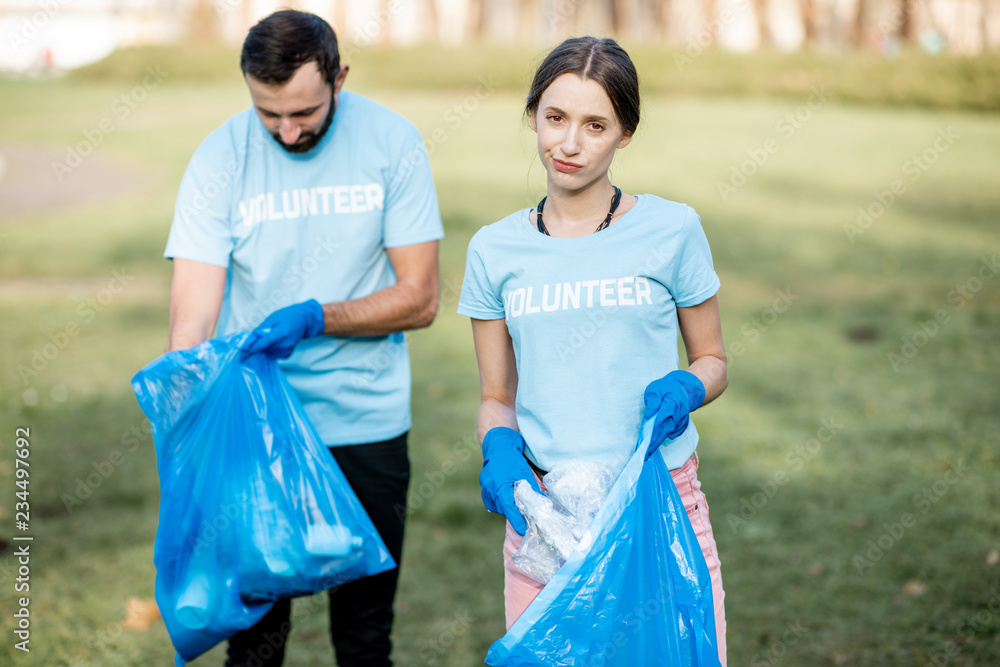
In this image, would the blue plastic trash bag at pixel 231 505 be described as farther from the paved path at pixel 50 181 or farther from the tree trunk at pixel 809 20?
the tree trunk at pixel 809 20

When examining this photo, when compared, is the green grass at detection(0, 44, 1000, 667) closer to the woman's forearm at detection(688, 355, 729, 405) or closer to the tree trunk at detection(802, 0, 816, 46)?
the woman's forearm at detection(688, 355, 729, 405)

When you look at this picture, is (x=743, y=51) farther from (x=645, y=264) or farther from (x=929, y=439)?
(x=645, y=264)

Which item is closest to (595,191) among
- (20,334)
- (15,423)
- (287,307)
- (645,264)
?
(645,264)

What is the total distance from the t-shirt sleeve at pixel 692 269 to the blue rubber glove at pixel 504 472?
44 centimetres

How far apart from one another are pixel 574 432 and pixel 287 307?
2.55 ft

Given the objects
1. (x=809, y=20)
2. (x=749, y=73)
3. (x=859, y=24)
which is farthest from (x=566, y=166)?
(x=809, y=20)

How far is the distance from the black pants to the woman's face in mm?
997

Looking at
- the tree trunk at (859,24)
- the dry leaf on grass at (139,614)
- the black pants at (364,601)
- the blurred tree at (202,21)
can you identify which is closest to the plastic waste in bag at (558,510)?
the black pants at (364,601)

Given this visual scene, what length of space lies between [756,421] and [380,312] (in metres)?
3.44

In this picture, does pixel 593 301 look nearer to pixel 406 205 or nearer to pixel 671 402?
pixel 671 402

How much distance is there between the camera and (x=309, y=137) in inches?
88.4

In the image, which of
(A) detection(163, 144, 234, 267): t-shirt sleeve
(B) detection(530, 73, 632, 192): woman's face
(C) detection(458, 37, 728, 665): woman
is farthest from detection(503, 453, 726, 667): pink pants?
(A) detection(163, 144, 234, 267): t-shirt sleeve

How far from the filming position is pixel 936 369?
576 centimetres

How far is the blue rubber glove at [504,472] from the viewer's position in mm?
1729
